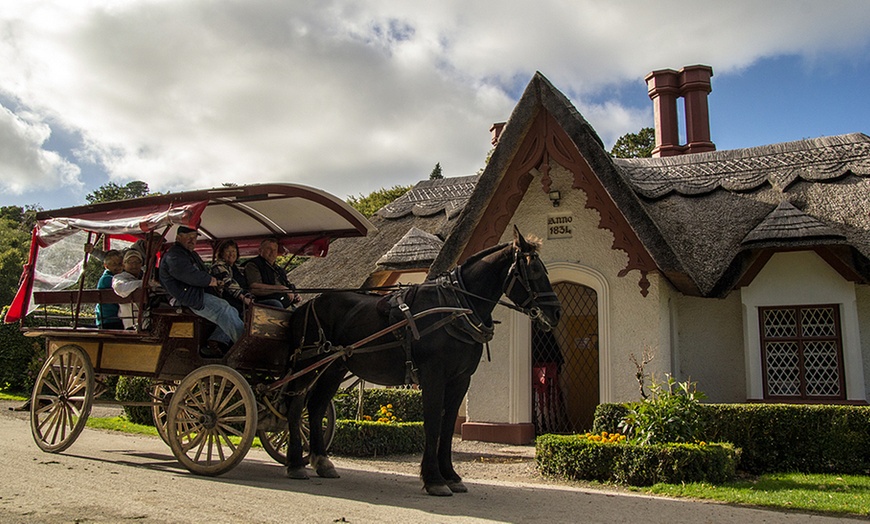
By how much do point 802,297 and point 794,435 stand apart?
2.92m

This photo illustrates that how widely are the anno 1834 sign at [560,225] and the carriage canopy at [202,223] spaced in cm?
487

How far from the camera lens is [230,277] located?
8.12 m

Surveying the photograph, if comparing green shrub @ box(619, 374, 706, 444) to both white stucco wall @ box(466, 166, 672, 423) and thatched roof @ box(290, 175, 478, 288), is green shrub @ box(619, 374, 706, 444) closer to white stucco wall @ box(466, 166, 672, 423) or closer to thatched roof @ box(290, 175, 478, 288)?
white stucco wall @ box(466, 166, 672, 423)

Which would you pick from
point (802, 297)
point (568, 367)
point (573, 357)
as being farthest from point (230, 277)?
point (802, 297)

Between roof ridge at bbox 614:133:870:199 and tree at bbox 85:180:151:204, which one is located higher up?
tree at bbox 85:180:151:204

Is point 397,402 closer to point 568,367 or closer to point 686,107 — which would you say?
point 568,367

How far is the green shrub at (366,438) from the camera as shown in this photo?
34.8 ft

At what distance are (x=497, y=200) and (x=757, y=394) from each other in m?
5.41

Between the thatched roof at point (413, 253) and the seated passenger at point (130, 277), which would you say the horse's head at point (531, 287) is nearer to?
the seated passenger at point (130, 277)


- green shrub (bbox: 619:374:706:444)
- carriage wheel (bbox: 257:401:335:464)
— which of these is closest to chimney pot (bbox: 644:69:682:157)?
green shrub (bbox: 619:374:706:444)

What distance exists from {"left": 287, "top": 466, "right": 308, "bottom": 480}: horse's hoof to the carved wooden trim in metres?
6.03

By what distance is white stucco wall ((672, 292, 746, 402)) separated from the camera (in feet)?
40.9

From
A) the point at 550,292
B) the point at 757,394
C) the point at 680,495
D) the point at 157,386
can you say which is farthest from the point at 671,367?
the point at 157,386

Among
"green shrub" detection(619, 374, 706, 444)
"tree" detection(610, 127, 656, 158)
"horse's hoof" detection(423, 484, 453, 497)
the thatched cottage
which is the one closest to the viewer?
"horse's hoof" detection(423, 484, 453, 497)
